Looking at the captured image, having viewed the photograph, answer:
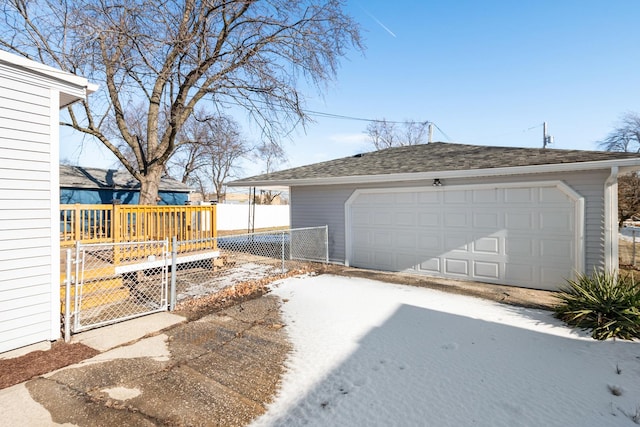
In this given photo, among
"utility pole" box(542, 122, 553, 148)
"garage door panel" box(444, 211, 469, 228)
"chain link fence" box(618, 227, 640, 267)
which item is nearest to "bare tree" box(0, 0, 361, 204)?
"garage door panel" box(444, 211, 469, 228)

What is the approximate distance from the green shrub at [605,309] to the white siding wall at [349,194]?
1286mm

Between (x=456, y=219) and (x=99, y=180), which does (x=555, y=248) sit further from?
(x=99, y=180)

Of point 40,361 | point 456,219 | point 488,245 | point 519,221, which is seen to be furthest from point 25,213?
point 519,221

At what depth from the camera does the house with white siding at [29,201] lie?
3486 millimetres

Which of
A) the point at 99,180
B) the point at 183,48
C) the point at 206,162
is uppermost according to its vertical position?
the point at 206,162

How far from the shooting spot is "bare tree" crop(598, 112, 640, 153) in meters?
26.8

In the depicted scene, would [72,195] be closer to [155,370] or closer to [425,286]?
[155,370]

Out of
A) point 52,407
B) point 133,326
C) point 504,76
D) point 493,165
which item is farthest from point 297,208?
point 504,76

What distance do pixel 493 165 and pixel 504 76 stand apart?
23.8ft

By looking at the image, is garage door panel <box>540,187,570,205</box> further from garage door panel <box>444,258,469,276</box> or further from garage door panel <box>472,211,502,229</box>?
garage door panel <box>444,258,469,276</box>

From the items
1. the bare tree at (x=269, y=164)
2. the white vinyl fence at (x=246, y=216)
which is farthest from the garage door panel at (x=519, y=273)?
the bare tree at (x=269, y=164)

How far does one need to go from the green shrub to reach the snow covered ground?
215mm

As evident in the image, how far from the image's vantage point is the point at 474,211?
23.3 feet

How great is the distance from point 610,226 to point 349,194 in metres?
5.62
